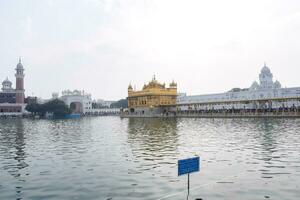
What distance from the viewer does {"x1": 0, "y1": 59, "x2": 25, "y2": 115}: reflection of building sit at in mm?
146500

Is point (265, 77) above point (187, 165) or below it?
above

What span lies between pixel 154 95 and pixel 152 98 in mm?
1213

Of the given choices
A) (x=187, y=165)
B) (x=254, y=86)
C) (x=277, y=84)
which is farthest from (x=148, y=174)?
(x=277, y=84)

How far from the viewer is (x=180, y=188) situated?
12.8m

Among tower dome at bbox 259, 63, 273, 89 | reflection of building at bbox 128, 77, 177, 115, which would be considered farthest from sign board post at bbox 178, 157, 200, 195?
tower dome at bbox 259, 63, 273, 89

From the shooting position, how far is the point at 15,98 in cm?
15250

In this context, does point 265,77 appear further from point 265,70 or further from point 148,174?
point 148,174

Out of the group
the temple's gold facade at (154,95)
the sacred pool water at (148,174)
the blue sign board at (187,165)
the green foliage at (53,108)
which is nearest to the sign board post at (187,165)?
the blue sign board at (187,165)

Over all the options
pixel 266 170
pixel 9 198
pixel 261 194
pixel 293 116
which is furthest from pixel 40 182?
pixel 293 116

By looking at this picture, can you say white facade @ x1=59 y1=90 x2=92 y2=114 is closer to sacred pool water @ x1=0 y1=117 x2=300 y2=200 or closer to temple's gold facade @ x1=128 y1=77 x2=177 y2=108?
temple's gold facade @ x1=128 y1=77 x2=177 y2=108

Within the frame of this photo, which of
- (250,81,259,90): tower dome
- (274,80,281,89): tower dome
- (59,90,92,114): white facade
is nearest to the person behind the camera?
(274,80,281,89): tower dome

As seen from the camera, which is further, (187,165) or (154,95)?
(154,95)

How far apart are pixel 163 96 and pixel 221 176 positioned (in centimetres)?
10301

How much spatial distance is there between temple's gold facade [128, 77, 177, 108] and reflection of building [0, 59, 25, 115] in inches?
2198
